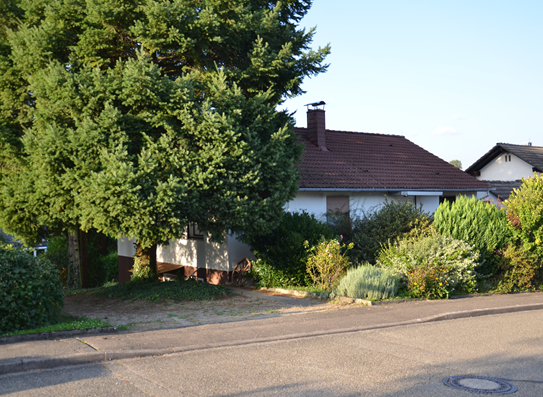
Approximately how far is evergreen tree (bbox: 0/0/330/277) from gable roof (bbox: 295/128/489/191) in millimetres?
5362

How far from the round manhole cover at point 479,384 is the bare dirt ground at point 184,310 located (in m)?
5.01

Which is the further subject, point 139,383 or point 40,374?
point 40,374

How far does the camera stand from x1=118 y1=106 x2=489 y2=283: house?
18.0 m

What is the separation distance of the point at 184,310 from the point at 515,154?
3041 centimetres

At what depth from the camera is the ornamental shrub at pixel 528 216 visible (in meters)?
14.3

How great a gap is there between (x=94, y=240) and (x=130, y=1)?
16.1m

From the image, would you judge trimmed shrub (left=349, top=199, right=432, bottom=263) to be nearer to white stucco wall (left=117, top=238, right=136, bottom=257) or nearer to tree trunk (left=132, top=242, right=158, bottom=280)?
tree trunk (left=132, top=242, right=158, bottom=280)

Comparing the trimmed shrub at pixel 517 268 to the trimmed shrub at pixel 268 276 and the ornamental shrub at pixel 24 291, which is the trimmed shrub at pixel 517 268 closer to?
the trimmed shrub at pixel 268 276

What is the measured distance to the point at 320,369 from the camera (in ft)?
22.1

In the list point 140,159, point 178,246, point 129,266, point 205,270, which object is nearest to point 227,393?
point 140,159

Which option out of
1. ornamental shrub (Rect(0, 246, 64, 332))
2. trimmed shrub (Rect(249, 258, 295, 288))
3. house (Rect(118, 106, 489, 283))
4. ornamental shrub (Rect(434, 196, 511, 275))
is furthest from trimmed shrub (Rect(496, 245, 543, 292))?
ornamental shrub (Rect(0, 246, 64, 332))

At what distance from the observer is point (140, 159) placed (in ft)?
37.2

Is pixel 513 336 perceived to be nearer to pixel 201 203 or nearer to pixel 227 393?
pixel 227 393

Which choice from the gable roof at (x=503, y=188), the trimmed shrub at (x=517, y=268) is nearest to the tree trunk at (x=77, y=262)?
the trimmed shrub at (x=517, y=268)
